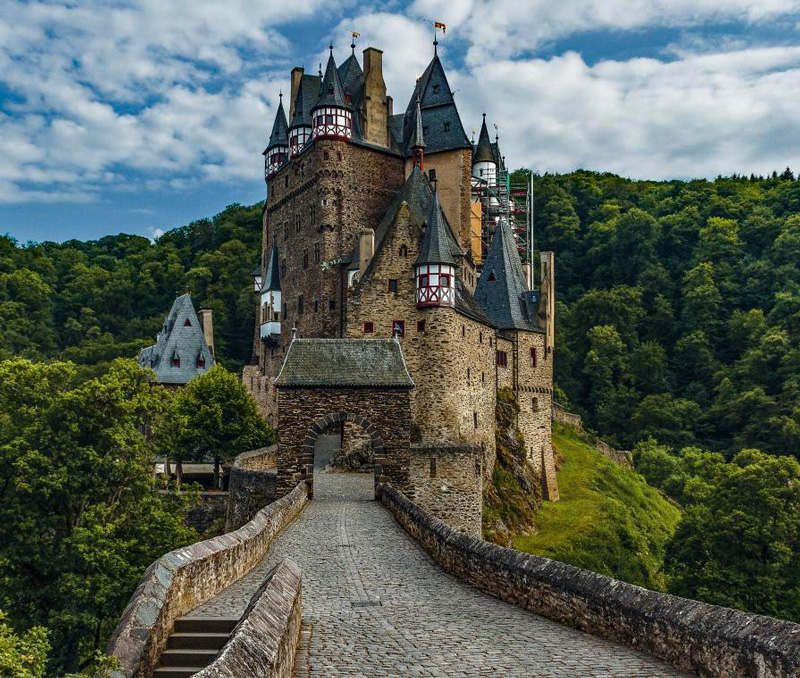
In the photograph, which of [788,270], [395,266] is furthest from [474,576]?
[788,270]

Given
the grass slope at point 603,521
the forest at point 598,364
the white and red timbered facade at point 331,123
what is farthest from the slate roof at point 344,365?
the white and red timbered facade at point 331,123

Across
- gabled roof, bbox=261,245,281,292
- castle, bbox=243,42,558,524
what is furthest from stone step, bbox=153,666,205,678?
gabled roof, bbox=261,245,281,292

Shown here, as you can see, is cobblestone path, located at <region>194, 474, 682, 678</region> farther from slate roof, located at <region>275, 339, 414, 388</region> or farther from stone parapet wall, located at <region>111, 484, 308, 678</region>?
slate roof, located at <region>275, 339, 414, 388</region>

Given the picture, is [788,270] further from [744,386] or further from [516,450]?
[516,450]

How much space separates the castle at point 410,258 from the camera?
127 feet

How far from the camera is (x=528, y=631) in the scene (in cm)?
995

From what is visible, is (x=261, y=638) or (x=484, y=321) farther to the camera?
(x=484, y=321)

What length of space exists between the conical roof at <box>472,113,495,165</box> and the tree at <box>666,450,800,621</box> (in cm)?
2778

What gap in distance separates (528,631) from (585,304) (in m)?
71.2

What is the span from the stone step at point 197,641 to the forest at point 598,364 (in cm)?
1307

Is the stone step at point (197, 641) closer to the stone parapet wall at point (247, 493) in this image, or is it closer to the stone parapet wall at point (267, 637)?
the stone parapet wall at point (267, 637)

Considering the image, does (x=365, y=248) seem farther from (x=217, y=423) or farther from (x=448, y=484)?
(x=448, y=484)

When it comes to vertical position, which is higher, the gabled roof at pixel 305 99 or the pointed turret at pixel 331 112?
the gabled roof at pixel 305 99

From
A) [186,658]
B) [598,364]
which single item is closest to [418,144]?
[598,364]
